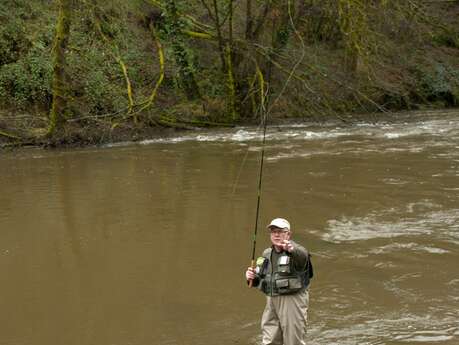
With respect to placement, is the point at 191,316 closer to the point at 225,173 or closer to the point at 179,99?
the point at 225,173

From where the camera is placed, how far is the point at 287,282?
5.07 meters

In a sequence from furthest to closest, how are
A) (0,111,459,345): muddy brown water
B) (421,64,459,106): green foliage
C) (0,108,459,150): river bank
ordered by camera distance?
(421,64,459,106): green foliage → (0,108,459,150): river bank → (0,111,459,345): muddy brown water

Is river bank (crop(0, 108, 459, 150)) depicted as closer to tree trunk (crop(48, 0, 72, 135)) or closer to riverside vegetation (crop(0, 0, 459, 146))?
riverside vegetation (crop(0, 0, 459, 146))

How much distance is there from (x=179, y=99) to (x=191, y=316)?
16069mm

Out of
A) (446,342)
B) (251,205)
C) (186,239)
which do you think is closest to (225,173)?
(251,205)

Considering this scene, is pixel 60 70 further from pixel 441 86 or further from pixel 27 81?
pixel 441 86

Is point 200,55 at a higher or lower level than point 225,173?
higher

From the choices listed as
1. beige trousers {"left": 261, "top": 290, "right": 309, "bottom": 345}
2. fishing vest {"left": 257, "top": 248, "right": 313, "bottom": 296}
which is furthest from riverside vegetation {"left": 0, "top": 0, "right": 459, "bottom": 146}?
beige trousers {"left": 261, "top": 290, "right": 309, "bottom": 345}

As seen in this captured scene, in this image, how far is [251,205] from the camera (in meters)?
10.7

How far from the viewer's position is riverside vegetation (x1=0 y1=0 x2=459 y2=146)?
18.9 metres

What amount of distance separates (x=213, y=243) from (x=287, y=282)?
3781 mm

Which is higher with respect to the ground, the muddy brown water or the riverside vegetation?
the riverside vegetation

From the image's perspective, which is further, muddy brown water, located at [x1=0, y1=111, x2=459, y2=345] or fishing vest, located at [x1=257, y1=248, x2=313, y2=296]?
muddy brown water, located at [x1=0, y1=111, x2=459, y2=345]

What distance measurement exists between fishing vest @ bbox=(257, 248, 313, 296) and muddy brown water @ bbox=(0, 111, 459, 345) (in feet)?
3.43
